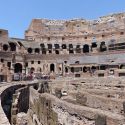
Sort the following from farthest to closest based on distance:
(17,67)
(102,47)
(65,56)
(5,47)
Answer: (102,47) < (65,56) < (5,47) < (17,67)

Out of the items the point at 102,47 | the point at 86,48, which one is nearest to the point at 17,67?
the point at 86,48

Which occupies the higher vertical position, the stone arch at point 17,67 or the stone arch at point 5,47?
the stone arch at point 5,47

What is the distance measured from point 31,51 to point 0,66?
1331cm

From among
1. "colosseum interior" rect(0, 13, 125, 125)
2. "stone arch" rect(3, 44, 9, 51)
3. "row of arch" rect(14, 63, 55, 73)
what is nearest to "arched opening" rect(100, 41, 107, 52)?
"colosseum interior" rect(0, 13, 125, 125)

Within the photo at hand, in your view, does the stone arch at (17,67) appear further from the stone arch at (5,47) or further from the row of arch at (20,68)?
the stone arch at (5,47)

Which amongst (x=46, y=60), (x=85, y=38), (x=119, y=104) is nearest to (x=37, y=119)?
(x=119, y=104)

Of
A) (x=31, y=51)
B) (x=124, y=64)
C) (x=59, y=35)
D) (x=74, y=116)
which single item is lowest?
(x=74, y=116)

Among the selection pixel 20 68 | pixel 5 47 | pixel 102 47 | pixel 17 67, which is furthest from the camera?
pixel 102 47

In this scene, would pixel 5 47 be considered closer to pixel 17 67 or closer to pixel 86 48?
pixel 17 67

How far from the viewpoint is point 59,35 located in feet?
232

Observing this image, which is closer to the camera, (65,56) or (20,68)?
(20,68)

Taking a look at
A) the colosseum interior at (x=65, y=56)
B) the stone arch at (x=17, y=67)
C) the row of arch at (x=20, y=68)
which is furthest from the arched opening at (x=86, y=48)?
the stone arch at (x=17, y=67)

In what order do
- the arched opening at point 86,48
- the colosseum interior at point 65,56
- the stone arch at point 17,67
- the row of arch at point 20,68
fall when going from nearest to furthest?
the colosseum interior at point 65,56
the stone arch at point 17,67
the row of arch at point 20,68
the arched opening at point 86,48

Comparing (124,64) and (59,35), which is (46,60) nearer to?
(59,35)
